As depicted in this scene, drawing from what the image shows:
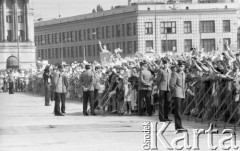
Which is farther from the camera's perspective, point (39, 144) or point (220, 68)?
point (220, 68)

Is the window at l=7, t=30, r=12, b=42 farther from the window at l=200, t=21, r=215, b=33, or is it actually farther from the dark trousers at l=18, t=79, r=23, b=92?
the dark trousers at l=18, t=79, r=23, b=92

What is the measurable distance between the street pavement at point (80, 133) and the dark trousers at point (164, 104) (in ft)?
2.11

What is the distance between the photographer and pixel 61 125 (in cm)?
2570

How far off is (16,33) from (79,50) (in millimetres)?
15490

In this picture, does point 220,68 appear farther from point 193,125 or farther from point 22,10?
point 22,10

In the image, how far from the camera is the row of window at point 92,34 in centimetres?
11525

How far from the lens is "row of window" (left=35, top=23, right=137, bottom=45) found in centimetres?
11525

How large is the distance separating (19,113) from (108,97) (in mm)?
3728

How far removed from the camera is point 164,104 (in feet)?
83.9

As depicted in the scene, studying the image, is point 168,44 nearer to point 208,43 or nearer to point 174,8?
point 174,8

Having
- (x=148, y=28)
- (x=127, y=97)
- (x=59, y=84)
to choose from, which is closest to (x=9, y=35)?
(x=148, y=28)

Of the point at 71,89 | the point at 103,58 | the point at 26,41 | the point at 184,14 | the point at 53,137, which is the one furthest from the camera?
the point at 26,41

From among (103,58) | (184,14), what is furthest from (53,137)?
(184,14)

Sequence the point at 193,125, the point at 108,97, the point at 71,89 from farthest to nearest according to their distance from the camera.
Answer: the point at 71,89, the point at 108,97, the point at 193,125
